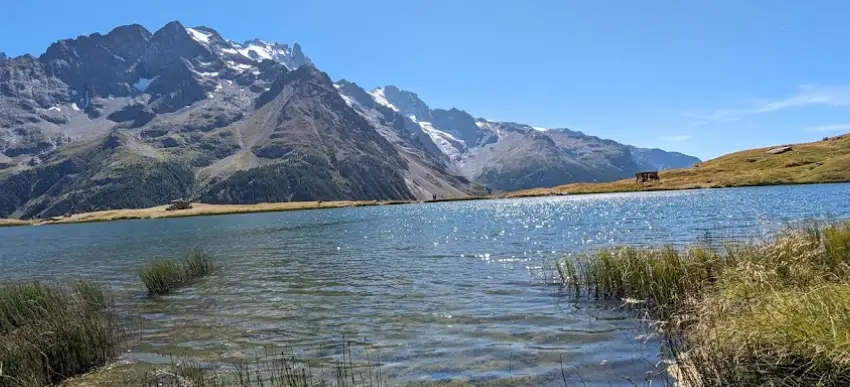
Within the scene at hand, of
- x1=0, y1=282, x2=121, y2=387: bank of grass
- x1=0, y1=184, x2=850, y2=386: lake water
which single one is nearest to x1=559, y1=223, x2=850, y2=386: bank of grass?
x1=0, y1=184, x2=850, y2=386: lake water

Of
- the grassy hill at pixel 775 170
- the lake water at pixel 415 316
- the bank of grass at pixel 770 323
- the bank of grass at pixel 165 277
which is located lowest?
the lake water at pixel 415 316

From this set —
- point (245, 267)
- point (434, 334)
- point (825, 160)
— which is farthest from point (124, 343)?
point (825, 160)

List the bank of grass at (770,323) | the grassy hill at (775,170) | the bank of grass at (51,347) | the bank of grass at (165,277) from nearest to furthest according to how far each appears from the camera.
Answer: the bank of grass at (770,323), the bank of grass at (51,347), the bank of grass at (165,277), the grassy hill at (775,170)

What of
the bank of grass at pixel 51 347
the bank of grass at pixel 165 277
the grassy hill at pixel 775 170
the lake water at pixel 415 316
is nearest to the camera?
the bank of grass at pixel 51 347

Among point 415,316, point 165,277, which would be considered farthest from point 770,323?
point 165,277

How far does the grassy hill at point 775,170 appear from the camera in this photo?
14475 centimetres

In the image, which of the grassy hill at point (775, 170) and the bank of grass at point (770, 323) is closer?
the bank of grass at point (770, 323)

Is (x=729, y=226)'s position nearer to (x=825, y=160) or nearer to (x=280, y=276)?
(x=280, y=276)

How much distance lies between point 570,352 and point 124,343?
16.4m

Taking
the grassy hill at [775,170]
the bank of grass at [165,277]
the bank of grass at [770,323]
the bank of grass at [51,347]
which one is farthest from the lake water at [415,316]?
the grassy hill at [775,170]

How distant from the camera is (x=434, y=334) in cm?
2003

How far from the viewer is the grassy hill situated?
475ft

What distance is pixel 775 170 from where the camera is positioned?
6314 inches

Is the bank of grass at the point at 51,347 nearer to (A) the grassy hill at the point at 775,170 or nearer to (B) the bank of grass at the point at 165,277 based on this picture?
(B) the bank of grass at the point at 165,277
